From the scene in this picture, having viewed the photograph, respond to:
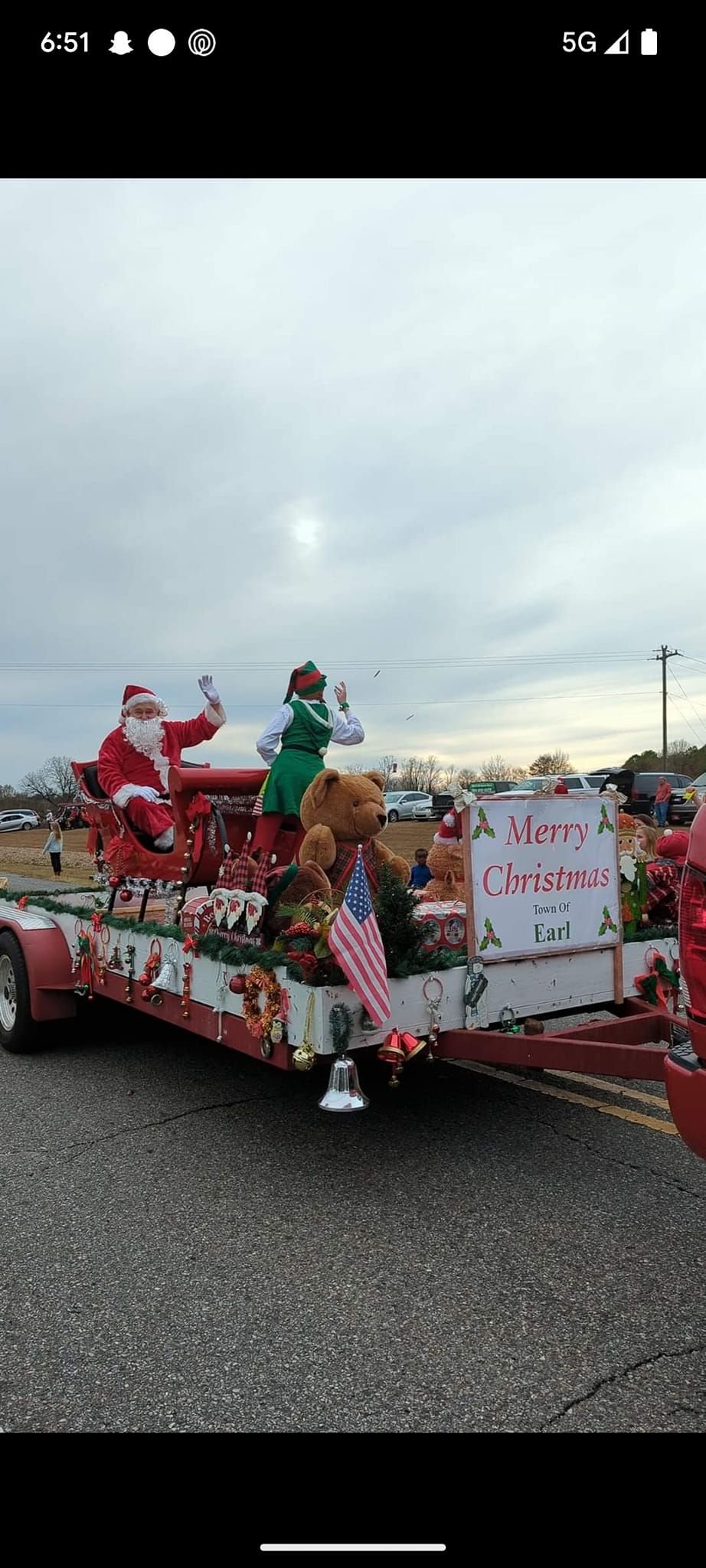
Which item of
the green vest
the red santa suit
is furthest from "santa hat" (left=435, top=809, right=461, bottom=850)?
the red santa suit

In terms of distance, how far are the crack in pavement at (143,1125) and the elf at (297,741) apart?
1.22 metres

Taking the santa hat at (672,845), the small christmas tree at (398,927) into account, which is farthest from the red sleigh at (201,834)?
the santa hat at (672,845)

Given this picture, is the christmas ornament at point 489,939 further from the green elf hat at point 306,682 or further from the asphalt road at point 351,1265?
the green elf hat at point 306,682

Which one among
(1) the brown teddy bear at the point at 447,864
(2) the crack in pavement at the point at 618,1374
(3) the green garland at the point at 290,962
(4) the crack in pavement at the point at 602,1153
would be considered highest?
(1) the brown teddy bear at the point at 447,864

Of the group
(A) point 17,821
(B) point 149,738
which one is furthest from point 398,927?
(A) point 17,821

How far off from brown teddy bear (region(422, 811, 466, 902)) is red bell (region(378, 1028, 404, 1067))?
1.63 meters

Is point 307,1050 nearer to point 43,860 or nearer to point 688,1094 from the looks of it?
point 688,1094

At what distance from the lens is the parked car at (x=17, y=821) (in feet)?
178

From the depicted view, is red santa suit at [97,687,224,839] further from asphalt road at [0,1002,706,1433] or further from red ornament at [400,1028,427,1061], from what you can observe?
red ornament at [400,1028,427,1061]

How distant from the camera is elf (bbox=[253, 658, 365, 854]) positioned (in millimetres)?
5074

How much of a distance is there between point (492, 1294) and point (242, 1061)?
2.78 metres

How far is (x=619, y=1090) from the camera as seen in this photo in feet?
15.9

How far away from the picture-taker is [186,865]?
17.5 ft
